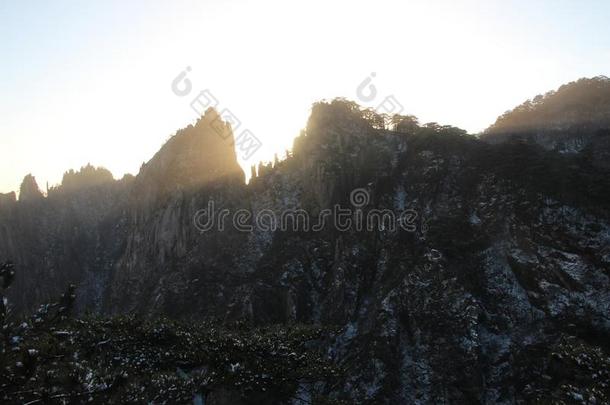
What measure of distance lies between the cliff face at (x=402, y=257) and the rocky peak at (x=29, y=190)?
135ft

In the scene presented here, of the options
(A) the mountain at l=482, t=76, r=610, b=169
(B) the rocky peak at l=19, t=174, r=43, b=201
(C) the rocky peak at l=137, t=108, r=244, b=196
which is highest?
(B) the rocky peak at l=19, t=174, r=43, b=201

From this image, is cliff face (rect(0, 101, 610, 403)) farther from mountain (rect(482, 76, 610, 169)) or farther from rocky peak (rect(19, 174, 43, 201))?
rocky peak (rect(19, 174, 43, 201))

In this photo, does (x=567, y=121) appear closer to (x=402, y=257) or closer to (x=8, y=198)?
(x=402, y=257)

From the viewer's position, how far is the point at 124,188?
11144cm

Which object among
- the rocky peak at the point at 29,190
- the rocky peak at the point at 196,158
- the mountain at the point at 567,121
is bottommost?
the mountain at the point at 567,121

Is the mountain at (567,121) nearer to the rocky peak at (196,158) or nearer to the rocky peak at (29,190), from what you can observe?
the rocky peak at (196,158)

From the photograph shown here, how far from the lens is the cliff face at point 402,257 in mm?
39281

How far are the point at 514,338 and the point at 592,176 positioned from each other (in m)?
18.2

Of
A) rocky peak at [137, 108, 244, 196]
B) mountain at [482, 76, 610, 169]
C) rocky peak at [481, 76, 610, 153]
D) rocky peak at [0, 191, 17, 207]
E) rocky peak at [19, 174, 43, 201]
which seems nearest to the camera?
mountain at [482, 76, 610, 169]

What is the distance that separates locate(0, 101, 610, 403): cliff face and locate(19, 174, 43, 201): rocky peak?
41.2 meters

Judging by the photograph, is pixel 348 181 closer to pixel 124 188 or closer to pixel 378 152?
pixel 378 152

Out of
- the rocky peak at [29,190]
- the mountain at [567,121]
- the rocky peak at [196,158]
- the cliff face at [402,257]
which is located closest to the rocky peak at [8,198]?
the rocky peak at [29,190]

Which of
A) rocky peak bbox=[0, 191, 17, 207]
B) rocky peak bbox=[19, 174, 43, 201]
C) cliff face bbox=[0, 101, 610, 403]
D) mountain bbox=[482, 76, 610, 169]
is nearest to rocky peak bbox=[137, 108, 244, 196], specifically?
cliff face bbox=[0, 101, 610, 403]

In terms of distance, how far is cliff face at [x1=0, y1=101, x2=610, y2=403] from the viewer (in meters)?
39.3
